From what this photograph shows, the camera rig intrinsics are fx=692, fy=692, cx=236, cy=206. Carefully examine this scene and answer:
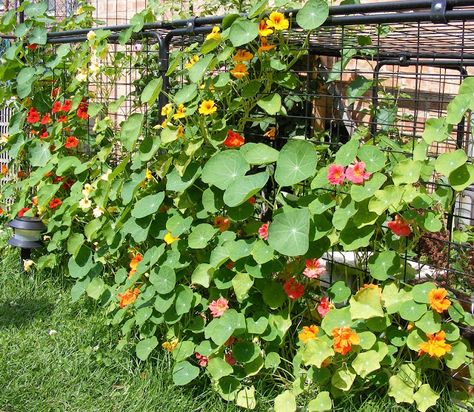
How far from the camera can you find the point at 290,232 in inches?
86.4

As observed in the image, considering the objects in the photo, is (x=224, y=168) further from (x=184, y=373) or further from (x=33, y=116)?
(x=33, y=116)

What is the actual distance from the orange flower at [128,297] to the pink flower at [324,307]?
0.79 m

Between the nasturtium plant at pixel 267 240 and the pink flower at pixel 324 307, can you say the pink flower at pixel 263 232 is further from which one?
the pink flower at pixel 324 307

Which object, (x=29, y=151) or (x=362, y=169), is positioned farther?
(x=29, y=151)

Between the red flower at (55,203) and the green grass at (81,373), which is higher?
the red flower at (55,203)

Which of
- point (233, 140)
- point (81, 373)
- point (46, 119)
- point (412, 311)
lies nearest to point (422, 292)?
point (412, 311)

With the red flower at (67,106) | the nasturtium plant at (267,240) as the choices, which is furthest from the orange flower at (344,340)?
the red flower at (67,106)

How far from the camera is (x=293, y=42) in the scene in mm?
2750

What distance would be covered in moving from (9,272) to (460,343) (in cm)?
255

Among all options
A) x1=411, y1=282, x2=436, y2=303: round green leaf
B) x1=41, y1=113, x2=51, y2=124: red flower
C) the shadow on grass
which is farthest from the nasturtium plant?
x1=41, y1=113, x2=51, y2=124: red flower

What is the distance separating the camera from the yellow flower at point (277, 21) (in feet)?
7.63

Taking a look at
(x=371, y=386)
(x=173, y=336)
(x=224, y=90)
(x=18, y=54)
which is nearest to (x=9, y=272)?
(x=18, y=54)

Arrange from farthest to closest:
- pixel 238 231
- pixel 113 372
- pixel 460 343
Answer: pixel 113 372 → pixel 238 231 → pixel 460 343

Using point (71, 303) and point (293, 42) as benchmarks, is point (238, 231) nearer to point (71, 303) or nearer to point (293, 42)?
point (293, 42)
